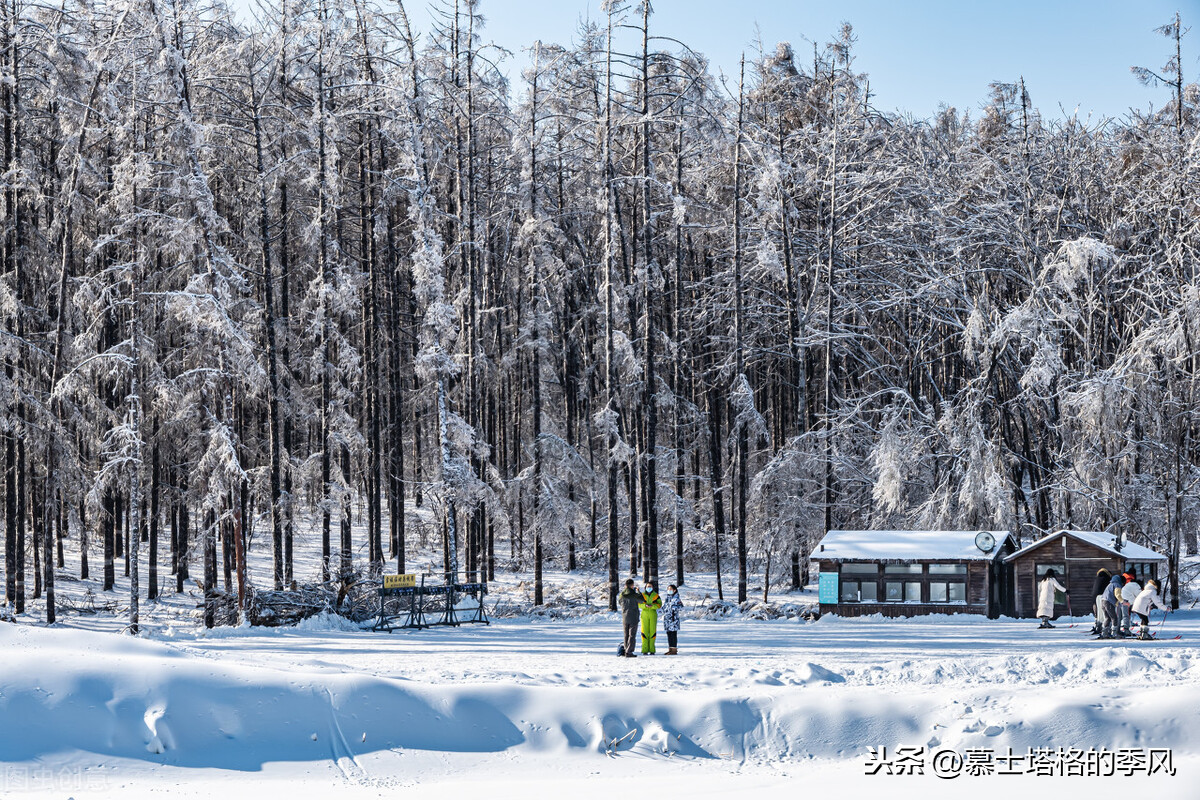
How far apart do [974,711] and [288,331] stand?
75.0 feet

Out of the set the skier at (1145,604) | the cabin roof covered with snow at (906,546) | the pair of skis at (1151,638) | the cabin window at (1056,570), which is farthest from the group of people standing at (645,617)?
the cabin window at (1056,570)

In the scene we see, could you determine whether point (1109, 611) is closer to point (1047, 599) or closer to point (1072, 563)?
point (1047, 599)

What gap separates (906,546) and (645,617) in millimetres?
10836

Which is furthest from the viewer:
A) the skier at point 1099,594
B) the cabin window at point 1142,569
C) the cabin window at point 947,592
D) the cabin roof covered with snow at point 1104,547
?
the cabin window at point 947,592

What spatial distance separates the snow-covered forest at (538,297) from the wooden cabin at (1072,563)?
9.27 ft

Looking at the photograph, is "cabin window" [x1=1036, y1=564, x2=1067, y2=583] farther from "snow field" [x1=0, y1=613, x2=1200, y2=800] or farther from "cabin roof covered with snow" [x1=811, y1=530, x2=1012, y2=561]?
"snow field" [x1=0, y1=613, x2=1200, y2=800]

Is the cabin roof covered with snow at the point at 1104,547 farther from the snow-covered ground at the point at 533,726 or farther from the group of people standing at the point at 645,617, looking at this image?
the group of people standing at the point at 645,617

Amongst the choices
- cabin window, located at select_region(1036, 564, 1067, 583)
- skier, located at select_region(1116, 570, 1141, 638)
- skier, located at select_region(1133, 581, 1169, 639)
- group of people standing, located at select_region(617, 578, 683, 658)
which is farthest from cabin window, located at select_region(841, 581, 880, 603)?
group of people standing, located at select_region(617, 578, 683, 658)

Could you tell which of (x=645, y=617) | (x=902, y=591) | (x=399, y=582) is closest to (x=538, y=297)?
(x=399, y=582)

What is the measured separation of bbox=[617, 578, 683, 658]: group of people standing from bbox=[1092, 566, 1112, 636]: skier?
364 inches

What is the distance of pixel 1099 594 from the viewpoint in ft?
75.3

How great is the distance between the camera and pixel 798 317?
32188 millimetres

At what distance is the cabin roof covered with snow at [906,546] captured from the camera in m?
25.5

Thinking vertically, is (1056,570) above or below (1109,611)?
above
